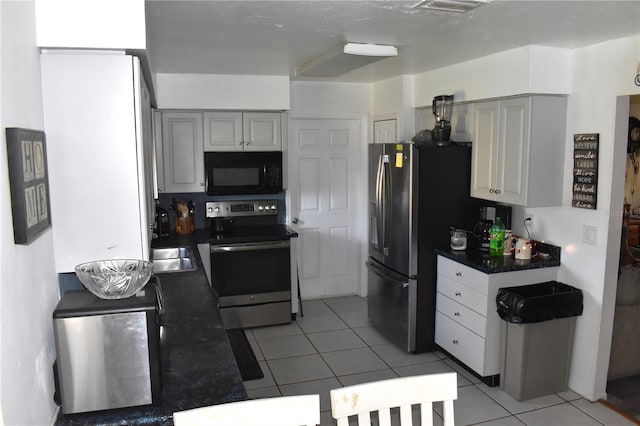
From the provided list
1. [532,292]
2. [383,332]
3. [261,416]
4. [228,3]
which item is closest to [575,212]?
[532,292]

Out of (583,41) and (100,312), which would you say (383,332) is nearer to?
(583,41)

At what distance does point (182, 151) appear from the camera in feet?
14.9

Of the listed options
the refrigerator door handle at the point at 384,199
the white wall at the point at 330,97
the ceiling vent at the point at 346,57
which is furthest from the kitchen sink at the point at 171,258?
the white wall at the point at 330,97

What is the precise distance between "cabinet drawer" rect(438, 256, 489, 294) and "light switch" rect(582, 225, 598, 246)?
0.69 meters

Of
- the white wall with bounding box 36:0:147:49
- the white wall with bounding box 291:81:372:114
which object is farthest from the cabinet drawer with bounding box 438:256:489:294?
the white wall with bounding box 36:0:147:49

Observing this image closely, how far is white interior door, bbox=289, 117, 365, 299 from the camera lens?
527 cm

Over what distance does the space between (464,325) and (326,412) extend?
1.22 m

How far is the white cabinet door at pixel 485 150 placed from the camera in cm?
370

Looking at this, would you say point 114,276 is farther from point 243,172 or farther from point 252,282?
point 243,172

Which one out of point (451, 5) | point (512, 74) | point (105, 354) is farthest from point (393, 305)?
point (105, 354)

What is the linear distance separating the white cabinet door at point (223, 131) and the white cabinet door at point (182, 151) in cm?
7

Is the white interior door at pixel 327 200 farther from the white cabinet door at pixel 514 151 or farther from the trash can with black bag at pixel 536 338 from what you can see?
the trash can with black bag at pixel 536 338

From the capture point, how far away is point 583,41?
3.10m

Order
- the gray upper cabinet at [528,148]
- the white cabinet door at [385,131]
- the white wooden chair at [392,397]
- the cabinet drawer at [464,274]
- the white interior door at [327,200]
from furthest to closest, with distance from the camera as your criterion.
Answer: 1. the white interior door at [327,200]
2. the white cabinet door at [385,131]
3. the cabinet drawer at [464,274]
4. the gray upper cabinet at [528,148]
5. the white wooden chair at [392,397]
